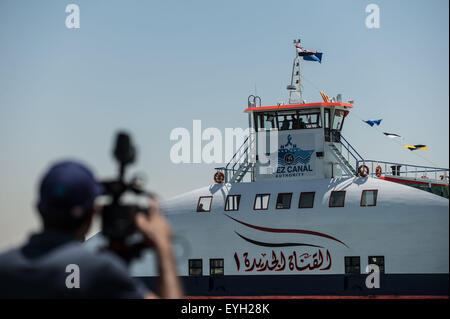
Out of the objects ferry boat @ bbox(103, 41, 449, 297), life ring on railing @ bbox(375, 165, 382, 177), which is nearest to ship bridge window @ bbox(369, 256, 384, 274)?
ferry boat @ bbox(103, 41, 449, 297)

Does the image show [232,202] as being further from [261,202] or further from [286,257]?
[286,257]

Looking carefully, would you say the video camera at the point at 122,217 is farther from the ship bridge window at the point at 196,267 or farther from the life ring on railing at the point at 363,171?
the ship bridge window at the point at 196,267

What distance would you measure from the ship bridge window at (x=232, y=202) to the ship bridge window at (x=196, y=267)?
7.84 ft

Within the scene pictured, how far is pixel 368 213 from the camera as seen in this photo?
29141mm

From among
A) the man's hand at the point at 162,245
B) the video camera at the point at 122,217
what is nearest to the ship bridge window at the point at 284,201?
the video camera at the point at 122,217

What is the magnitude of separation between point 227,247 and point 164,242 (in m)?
27.9

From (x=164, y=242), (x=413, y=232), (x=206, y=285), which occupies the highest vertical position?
(x=164, y=242)

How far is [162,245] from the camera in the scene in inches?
142

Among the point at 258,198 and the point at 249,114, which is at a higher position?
the point at 249,114

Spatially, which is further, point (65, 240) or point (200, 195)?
point (200, 195)

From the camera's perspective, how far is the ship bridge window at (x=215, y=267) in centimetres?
3141

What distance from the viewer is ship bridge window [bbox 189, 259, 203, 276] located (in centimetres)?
3164

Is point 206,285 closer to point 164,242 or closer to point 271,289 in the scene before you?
point 271,289
